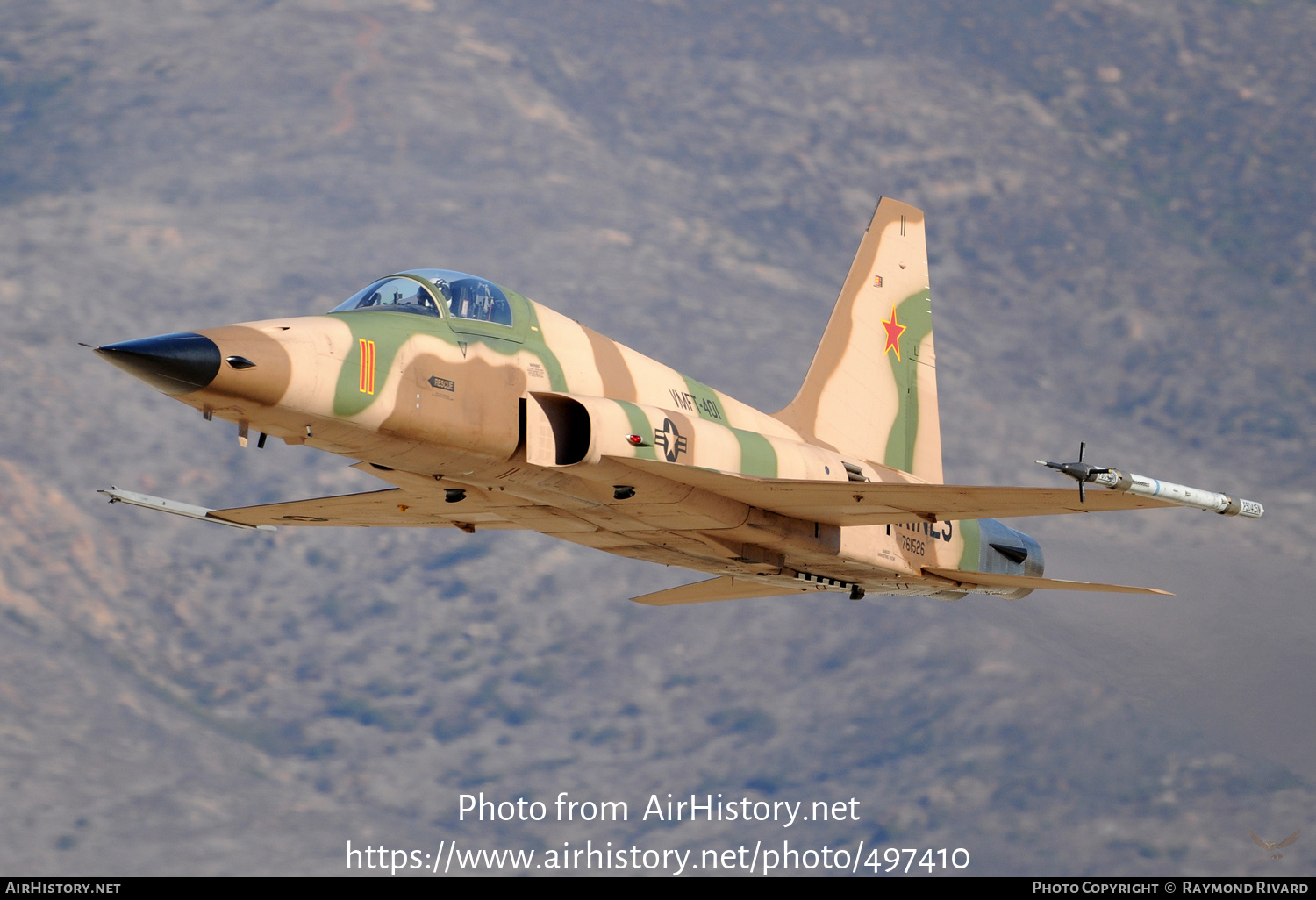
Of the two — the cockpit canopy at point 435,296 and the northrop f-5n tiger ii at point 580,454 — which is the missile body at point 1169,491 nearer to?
the northrop f-5n tiger ii at point 580,454

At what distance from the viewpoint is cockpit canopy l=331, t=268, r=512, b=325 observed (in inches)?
545

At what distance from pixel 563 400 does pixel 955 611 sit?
45.9 metres

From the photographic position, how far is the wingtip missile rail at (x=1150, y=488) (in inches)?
488

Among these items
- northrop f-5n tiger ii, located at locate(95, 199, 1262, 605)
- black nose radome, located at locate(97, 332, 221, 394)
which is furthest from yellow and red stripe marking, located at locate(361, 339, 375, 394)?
black nose radome, located at locate(97, 332, 221, 394)

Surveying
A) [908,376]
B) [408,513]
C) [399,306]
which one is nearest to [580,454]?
[399,306]

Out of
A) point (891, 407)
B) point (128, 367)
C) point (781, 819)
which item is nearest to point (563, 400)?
point (128, 367)

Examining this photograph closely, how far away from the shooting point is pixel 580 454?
14.1 m

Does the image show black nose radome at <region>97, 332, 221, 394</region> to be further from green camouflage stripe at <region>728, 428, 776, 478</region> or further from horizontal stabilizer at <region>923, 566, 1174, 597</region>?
horizontal stabilizer at <region>923, 566, 1174, 597</region>

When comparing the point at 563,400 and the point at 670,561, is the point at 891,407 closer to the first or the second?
the point at 670,561

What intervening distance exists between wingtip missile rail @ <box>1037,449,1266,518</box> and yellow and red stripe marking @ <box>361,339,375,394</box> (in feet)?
20.3

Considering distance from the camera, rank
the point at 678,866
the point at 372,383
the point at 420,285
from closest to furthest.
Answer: the point at 372,383 < the point at 420,285 < the point at 678,866

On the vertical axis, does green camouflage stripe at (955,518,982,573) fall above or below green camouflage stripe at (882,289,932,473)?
below

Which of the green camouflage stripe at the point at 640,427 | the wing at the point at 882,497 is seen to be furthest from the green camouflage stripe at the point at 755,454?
the green camouflage stripe at the point at 640,427

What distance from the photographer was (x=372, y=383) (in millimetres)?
12969
